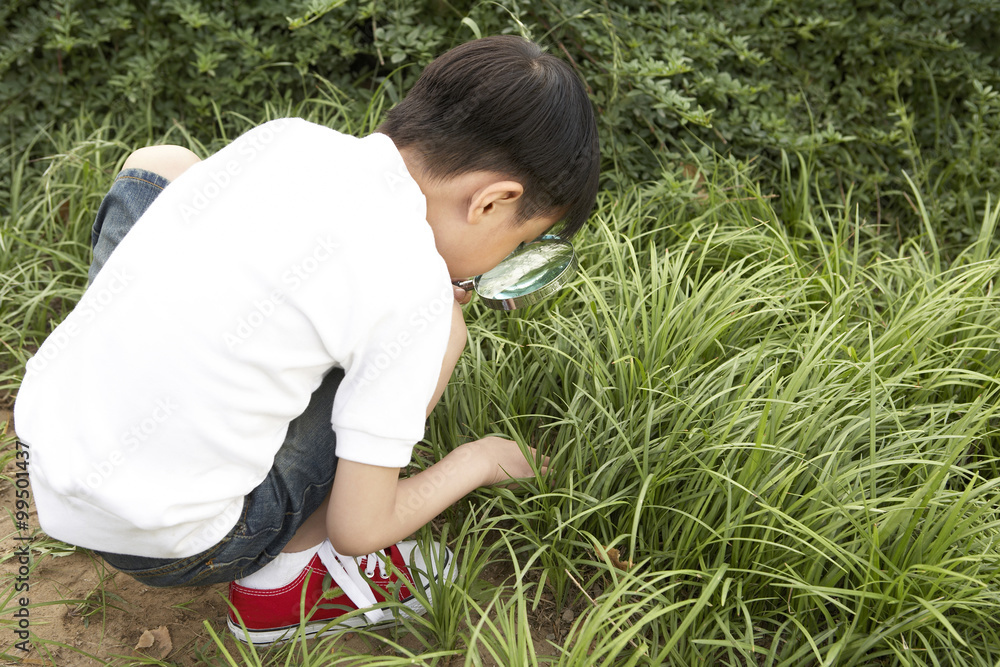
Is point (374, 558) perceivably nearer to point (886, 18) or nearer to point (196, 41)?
point (196, 41)

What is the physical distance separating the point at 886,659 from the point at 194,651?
4.14 ft

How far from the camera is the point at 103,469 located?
3.43ft

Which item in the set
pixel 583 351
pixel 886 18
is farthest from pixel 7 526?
pixel 886 18

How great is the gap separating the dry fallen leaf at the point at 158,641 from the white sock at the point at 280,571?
19 centimetres

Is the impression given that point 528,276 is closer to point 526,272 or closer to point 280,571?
point 526,272

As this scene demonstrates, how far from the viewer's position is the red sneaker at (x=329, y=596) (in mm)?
1363

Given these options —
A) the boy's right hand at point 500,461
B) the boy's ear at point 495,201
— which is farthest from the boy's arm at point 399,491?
the boy's ear at point 495,201

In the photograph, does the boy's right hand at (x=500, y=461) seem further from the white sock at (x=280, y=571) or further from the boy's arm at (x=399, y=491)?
the white sock at (x=280, y=571)

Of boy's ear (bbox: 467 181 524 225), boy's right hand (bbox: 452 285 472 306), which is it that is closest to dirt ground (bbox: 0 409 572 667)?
boy's right hand (bbox: 452 285 472 306)

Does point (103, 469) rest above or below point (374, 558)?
above

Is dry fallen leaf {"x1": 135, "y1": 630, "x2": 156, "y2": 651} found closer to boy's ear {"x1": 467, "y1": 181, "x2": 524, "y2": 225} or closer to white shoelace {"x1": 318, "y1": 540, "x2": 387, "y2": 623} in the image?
white shoelace {"x1": 318, "y1": 540, "x2": 387, "y2": 623}

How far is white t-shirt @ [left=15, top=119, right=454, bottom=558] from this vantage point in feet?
3.43

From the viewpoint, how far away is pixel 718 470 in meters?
1.46

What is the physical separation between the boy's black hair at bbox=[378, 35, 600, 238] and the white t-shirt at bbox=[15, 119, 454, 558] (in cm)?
16
